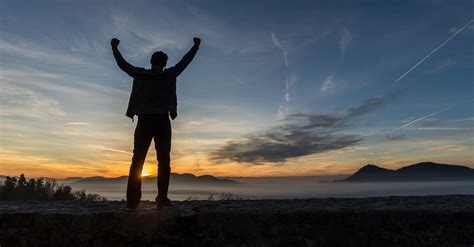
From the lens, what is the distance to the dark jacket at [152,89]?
5.20 metres

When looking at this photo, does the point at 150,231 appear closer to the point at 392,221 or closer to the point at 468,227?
the point at 392,221

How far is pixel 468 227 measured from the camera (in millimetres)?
4410

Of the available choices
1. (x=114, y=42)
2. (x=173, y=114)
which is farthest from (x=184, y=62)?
(x=114, y=42)

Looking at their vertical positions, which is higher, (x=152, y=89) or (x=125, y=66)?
(x=125, y=66)

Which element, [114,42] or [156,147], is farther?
[114,42]

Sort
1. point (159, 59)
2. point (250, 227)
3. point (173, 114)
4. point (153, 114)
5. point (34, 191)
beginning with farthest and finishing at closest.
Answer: point (34, 191)
point (159, 59)
point (173, 114)
point (153, 114)
point (250, 227)

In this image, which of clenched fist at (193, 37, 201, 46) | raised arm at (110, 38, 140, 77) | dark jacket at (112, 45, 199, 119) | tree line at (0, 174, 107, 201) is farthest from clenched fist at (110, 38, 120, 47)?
tree line at (0, 174, 107, 201)

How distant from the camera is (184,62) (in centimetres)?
540

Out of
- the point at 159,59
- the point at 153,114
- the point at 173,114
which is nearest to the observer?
the point at 153,114

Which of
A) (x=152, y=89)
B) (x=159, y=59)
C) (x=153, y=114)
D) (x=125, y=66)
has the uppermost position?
(x=159, y=59)

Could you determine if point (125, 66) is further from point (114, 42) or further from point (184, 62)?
point (184, 62)

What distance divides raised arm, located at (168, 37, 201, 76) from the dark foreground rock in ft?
6.02

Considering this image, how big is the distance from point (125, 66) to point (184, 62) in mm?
787

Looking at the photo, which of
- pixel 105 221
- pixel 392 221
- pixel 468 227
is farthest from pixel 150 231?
pixel 468 227
